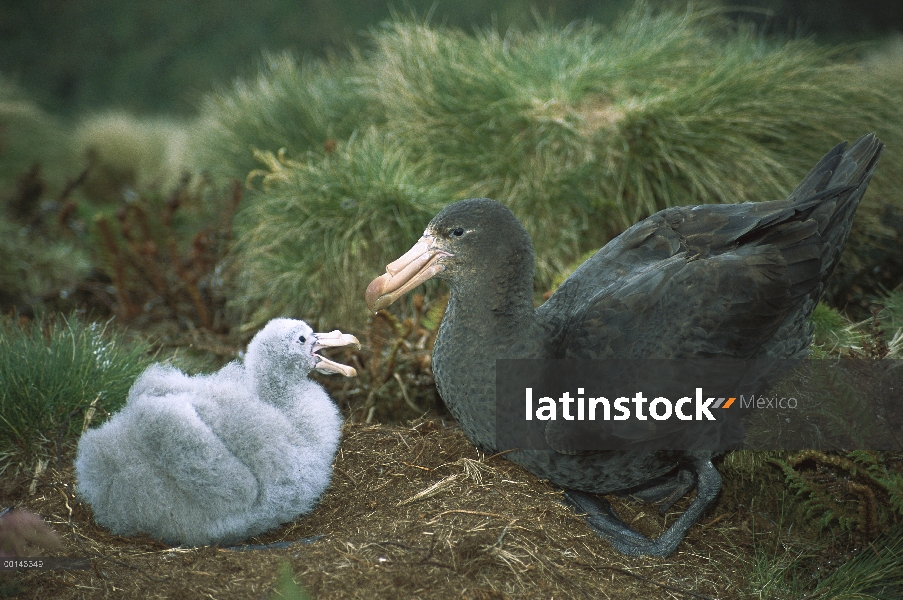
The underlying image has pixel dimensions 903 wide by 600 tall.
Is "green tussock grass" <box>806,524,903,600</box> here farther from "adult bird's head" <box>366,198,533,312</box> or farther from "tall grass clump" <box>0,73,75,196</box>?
"tall grass clump" <box>0,73,75,196</box>

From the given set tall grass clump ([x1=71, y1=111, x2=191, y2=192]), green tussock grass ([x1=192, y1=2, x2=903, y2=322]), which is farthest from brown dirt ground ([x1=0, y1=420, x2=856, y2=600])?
tall grass clump ([x1=71, y1=111, x2=191, y2=192])

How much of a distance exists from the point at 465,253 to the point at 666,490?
148cm

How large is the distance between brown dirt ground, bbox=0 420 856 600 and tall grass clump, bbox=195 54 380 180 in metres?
3.97

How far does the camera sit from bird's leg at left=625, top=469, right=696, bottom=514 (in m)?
3.75

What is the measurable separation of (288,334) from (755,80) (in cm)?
445

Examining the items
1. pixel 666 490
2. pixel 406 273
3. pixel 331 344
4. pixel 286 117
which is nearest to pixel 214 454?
pixel 331 344

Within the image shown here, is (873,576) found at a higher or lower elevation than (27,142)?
lower

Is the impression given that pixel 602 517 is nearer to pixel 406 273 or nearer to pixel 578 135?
pixel 406 273

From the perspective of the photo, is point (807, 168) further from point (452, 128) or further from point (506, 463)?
point (506, 463)

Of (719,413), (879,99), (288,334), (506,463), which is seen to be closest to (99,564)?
(288,334)

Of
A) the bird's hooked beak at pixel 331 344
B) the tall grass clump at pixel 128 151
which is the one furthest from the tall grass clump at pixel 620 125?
the tall grass clump at pixel 128 151

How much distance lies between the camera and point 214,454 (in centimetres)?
310

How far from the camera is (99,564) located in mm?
2920

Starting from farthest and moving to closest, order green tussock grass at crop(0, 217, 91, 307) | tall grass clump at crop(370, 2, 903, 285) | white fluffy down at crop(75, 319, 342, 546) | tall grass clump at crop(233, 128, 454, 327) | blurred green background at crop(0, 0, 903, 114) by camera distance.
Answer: blurred green background at crop(0, 0, 903, 114) → green tussock grass at crop(0, 217, 91, 307) → tall grass clump at crop(370, 2, 903, 285) → tall grass clump at crop(233, 128, 454, 327) → white fluffy down at crop(75, 319, 342, 546)
